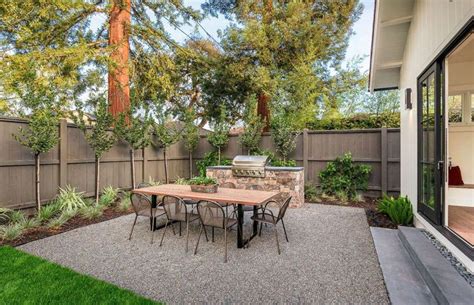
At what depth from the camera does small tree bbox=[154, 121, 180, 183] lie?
7.29 metres

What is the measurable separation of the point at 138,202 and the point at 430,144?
4429 millimetres

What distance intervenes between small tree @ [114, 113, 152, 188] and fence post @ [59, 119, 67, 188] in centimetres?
109

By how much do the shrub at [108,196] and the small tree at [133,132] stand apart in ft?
1.91

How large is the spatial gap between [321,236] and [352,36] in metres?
9.00

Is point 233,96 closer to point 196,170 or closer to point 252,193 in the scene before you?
point 196,170

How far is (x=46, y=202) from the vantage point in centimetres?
523

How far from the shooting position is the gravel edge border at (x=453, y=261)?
7.78 feet

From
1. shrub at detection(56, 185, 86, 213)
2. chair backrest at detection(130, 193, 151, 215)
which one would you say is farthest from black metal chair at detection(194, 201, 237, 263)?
shrub at detection(56, 185, 86, 213)

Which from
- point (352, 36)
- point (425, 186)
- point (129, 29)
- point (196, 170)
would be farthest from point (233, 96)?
point (425, 186)

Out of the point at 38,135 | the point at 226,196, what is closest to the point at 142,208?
the point at 226,196

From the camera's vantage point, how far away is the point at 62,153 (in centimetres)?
543

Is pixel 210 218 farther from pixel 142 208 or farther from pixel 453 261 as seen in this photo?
pixel 453 261

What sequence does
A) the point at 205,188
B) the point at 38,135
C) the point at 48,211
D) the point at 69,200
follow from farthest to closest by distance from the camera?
the point at 69,200 < the point at 48,211 < the point at 38,135 < the point at 205,188

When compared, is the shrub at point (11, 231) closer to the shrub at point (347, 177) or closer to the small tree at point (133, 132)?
the small tree at point (133, 132)
